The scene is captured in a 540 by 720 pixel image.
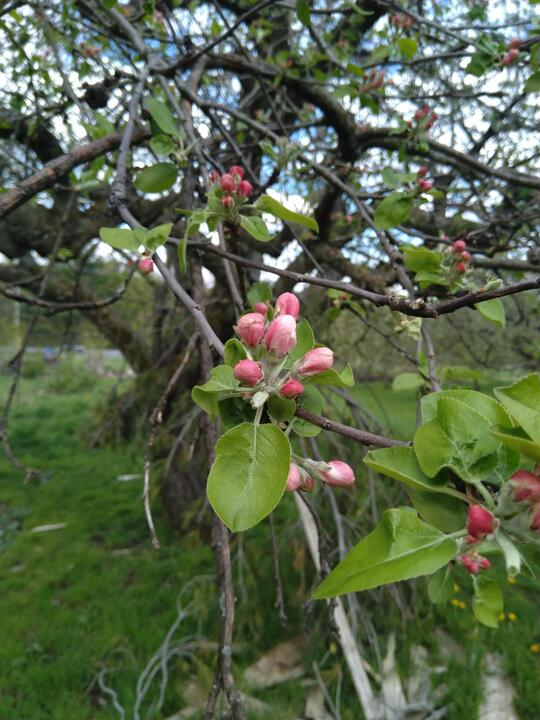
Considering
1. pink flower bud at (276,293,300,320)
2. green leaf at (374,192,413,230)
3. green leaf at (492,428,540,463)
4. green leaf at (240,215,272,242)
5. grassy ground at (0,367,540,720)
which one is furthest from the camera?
grassy ground at (0,367,540,720)

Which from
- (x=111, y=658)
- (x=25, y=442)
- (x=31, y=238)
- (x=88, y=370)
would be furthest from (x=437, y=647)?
(x=88, y=370)

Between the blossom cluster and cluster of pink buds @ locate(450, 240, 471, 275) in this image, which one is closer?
the blossom cluster

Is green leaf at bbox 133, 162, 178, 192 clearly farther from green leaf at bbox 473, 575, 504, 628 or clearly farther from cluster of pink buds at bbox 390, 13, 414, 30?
cluster of pink buds at bbox 390, 13, 414, 30

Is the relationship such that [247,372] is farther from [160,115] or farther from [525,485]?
[160,115]

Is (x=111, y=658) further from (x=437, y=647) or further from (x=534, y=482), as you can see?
(x=534, y=482)

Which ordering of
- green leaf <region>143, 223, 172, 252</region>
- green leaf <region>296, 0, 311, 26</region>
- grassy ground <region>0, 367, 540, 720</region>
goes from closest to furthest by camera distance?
green leaf <region>143, 223, 172, 252</region> < green leaf <region>296, 0, 311, 26</region> < grassy ground <region>0, 367, 540, 720</region>

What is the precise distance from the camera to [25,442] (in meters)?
8.98

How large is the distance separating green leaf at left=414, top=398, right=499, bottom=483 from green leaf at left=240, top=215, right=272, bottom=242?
0.61 meters

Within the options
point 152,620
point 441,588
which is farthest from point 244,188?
point 152,620

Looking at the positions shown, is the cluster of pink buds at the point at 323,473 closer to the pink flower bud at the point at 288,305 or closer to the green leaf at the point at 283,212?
the pink flower bud at the point at 288,305

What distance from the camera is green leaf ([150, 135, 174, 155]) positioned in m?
1.39

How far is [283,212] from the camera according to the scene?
0.90 meters

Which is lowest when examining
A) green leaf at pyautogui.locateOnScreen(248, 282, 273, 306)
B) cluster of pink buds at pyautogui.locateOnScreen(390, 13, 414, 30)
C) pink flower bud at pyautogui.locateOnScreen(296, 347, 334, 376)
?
pink flower bud at pyautogui.locateOnScreen(296, 347, 334, 376)

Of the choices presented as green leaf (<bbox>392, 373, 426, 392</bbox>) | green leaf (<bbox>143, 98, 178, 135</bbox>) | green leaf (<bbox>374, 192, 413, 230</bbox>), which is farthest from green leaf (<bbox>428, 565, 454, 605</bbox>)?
green leaf (<bbox>143, 98, 178, 135</bbox>)
